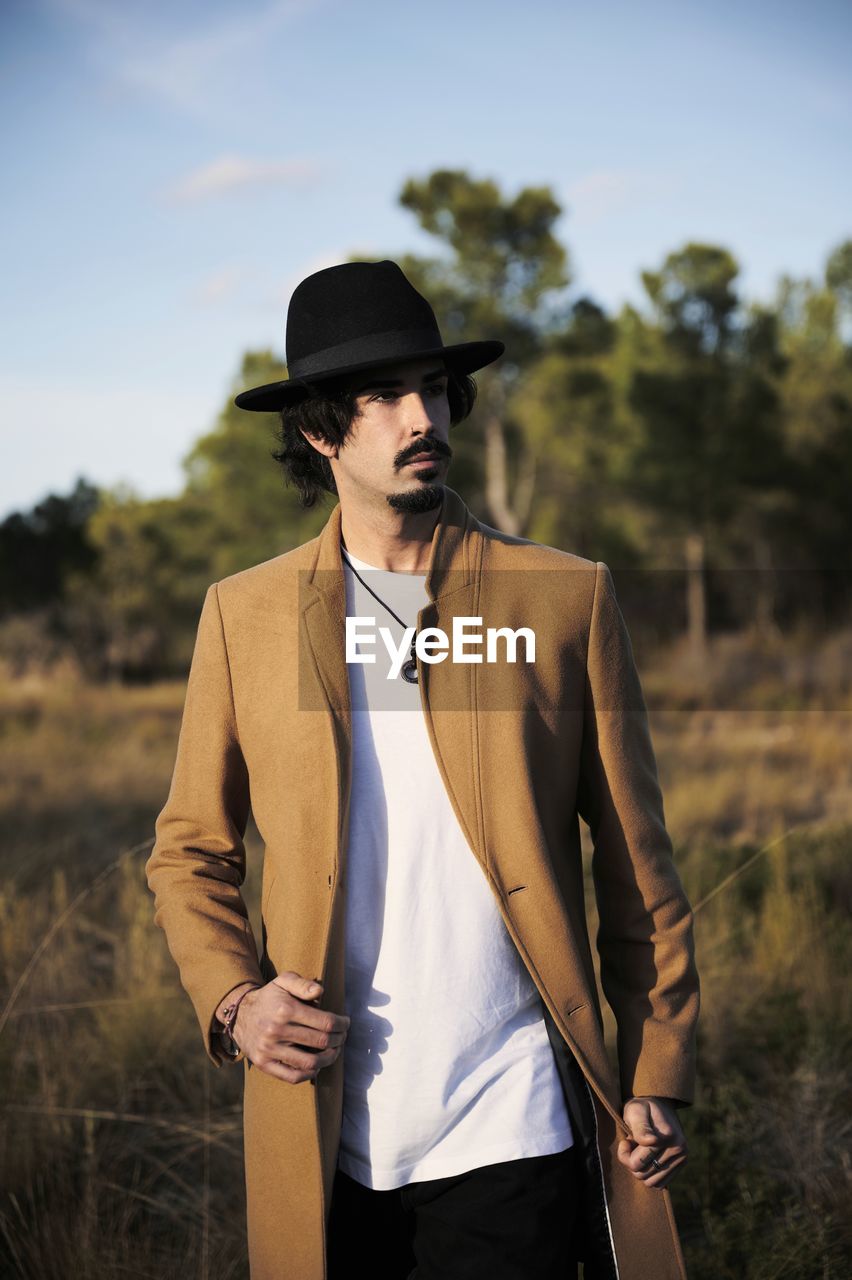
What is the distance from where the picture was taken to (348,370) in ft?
7.27

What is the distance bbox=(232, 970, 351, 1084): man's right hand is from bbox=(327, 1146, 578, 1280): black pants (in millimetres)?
315

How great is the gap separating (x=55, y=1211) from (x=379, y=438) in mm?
2443

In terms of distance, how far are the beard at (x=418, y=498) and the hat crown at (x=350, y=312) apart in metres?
0.28

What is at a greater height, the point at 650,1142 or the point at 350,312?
the point at 350,312

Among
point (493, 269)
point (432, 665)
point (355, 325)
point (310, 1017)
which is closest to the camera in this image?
point (310, 1017)

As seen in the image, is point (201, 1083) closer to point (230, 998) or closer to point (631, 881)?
point (230, 998)

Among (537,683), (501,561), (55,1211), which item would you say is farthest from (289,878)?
(55,1211)

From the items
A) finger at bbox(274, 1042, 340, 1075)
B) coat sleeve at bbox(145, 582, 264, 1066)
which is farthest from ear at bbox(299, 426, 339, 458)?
finger at bbox(274, 1042, 340, 1075)

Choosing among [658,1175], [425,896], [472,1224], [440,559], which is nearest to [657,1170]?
[658,1175]

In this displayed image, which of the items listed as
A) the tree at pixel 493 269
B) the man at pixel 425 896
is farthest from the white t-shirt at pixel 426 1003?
the tree at pixel 493 269

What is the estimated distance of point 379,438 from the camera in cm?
223

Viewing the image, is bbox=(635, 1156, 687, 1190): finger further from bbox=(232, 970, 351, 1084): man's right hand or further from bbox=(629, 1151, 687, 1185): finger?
bbox=(232, 970, 351, 1084): man's right hand

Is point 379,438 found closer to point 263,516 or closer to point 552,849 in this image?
point 552,849

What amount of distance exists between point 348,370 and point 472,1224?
1.49m
